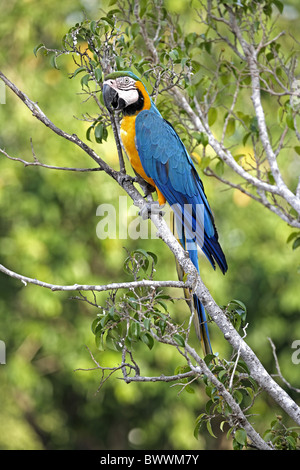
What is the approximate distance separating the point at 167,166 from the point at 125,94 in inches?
12.1

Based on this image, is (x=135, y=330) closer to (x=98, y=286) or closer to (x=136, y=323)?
(x=136, y=323)

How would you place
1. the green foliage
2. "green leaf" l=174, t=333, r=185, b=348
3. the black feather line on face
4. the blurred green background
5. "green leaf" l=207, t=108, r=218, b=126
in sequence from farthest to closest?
the blurred green background
"green leaf" l=207, t=108, r=218, b=126
the black feather line on face
the green foliage
"green leaf" l=174, t=333, r=185, b=348

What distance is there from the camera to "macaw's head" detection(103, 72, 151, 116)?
5.78 feet

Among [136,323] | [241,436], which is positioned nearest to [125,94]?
[136,323]

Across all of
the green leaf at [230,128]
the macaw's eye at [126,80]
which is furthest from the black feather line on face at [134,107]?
the green leaf at [230,128]

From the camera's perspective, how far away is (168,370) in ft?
14.4

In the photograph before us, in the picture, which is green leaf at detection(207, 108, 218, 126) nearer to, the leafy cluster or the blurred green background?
the leafy cluster

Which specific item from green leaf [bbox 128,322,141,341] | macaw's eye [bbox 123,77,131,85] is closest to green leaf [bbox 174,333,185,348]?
green leaf [bbox 128,322,141,341]

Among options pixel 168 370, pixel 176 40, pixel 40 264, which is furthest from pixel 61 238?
pixel 176 40

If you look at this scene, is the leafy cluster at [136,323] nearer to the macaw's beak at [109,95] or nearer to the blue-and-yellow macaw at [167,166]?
the blue-and-yellow macaw at [167,166]

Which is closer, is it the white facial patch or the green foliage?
the green foliage

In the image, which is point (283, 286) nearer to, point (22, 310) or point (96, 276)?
point (96, 276)

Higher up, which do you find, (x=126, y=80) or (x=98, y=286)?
(x=126, y=80)

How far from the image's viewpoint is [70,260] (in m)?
4.27
